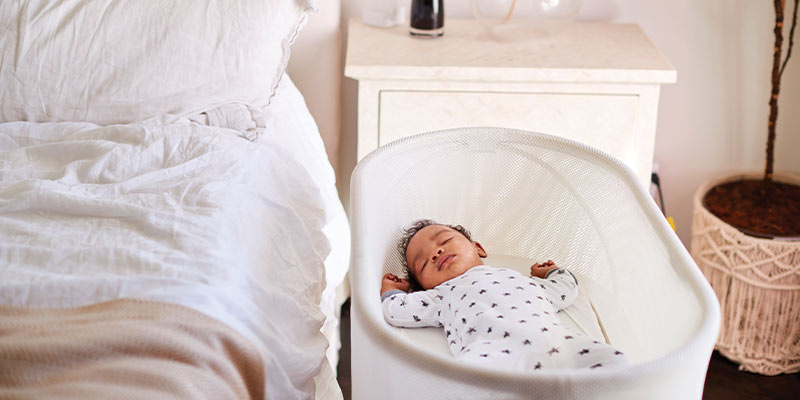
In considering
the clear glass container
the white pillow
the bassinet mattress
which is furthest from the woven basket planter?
the white pillow

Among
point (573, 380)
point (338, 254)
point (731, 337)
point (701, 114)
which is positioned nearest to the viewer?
point (573, 380)

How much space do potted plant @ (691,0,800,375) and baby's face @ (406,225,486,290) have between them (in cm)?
75

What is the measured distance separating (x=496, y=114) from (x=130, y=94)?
0.73 meters

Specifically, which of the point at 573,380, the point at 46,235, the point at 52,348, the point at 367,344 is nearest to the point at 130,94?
the point at 46,235

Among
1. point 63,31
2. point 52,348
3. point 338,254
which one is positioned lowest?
point 338,254

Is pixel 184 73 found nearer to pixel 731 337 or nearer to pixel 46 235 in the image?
pixel 46 235

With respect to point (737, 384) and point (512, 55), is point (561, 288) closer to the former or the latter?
point (512, 55)

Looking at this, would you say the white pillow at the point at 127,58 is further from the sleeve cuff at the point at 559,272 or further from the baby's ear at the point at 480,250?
the sleeve cuff at the point at 559,272

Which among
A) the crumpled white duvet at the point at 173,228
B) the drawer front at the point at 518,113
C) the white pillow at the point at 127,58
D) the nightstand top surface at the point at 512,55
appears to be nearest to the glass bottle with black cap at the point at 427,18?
the nightstand top surface at the point at 512,55

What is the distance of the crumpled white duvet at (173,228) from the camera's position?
1.00m

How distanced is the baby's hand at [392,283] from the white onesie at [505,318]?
2 cm

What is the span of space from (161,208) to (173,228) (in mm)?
77

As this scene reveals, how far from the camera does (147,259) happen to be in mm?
1033

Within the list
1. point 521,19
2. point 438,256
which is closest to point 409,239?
point 438,256
